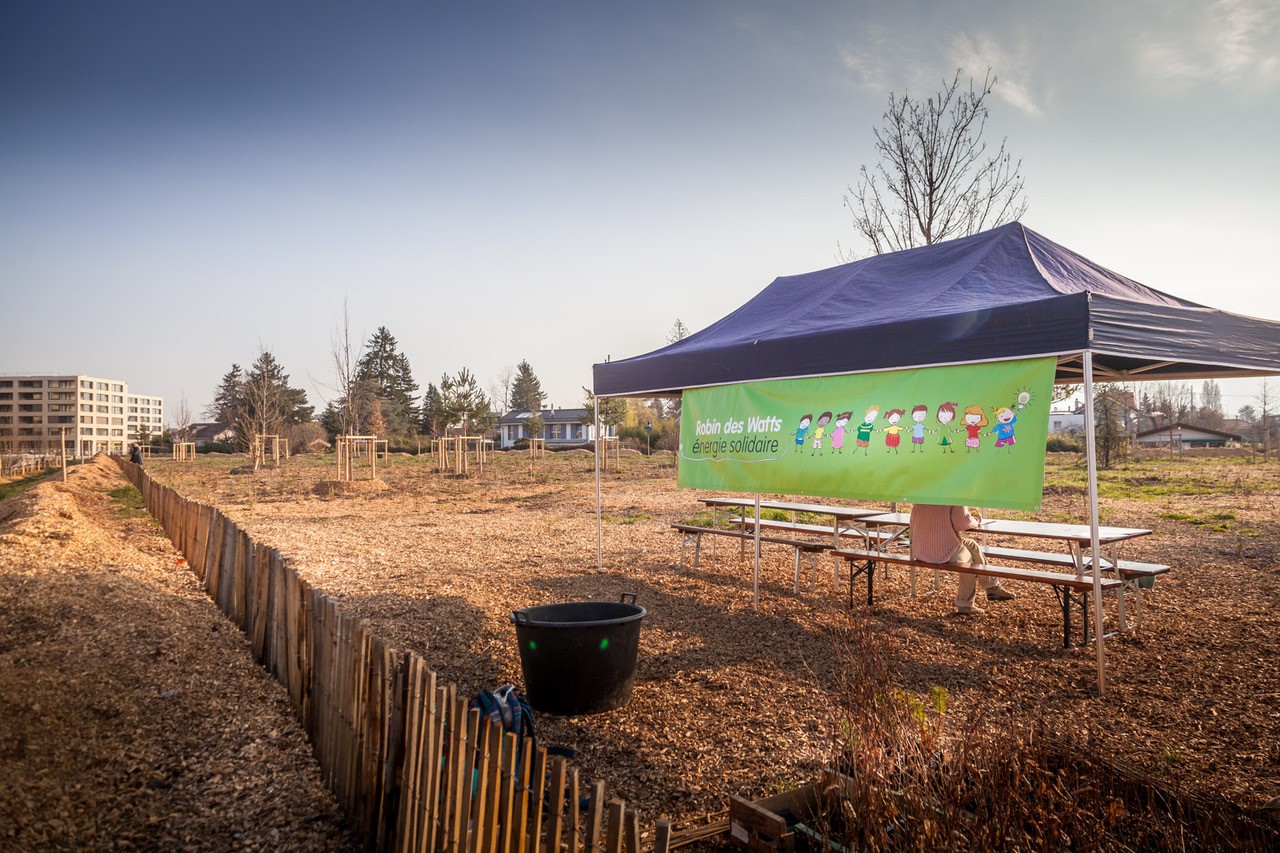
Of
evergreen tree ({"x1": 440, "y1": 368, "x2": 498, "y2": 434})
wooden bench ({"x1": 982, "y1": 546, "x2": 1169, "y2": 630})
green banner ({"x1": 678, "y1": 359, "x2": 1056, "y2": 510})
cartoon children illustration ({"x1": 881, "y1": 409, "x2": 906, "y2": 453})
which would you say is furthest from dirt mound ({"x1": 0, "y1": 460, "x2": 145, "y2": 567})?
evergreen tree ({"x1": 440, "y1": 368, "x2": 498, "y2": 434})

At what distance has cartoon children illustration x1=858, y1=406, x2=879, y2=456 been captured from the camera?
5660mm

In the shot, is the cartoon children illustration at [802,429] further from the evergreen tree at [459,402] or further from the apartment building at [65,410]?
the apartment building at [65,410]

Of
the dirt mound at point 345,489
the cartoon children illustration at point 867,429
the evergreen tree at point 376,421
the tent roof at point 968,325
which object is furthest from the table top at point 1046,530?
the evergreen tree at point 376,421

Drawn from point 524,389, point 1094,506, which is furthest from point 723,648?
point 524,389

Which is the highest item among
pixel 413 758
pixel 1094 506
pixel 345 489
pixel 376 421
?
pixel 376 421

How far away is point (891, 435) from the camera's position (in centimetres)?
552

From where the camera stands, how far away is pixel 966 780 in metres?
2.69

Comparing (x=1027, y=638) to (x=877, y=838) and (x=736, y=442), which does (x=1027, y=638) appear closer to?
(x=736, y=442)

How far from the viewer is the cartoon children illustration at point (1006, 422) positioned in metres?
4.73

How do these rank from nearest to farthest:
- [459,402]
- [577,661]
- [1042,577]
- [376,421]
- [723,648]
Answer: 1. [577,661]
2. [1042,577]
3. [723,648]
4. [459,402]
5. [376,421]

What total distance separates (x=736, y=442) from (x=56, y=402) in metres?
115

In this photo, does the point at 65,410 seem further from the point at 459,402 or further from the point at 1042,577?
the point at 1042,577

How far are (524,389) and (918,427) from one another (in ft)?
307

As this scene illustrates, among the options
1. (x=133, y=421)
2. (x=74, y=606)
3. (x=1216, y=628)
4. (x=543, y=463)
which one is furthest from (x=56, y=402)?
(x=1216, y=628)
